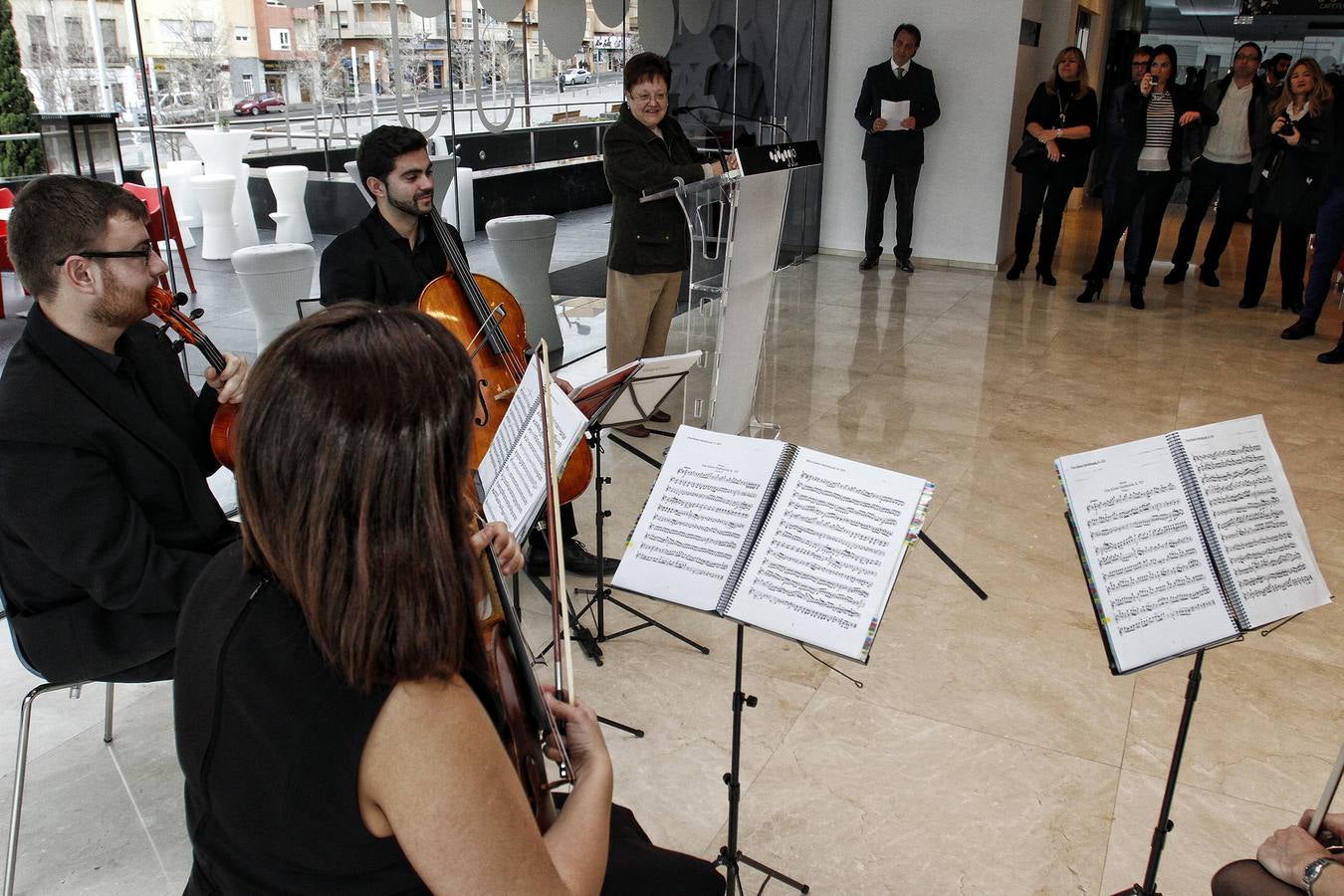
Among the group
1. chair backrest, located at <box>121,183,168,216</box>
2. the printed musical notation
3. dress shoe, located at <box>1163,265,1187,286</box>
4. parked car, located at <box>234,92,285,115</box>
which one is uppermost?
parked car, located at <box>234,92,285,115</box>

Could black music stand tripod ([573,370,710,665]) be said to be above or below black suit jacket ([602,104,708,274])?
below

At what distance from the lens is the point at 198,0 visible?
3.26m

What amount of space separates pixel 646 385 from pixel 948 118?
640cm

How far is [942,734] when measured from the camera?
103 inches

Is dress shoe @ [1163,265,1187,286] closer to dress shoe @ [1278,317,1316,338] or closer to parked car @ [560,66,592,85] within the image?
dress shoe @ [1278,317,1316,338]

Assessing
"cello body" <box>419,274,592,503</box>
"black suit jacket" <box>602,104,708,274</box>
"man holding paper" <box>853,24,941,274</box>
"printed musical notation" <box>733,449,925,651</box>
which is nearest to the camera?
"printed musical notation" <box>733,449,925,651</box>

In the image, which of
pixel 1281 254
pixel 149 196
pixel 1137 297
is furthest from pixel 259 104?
pixel 1281 254

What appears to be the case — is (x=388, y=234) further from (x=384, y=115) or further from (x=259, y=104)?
(x=384, y=115)

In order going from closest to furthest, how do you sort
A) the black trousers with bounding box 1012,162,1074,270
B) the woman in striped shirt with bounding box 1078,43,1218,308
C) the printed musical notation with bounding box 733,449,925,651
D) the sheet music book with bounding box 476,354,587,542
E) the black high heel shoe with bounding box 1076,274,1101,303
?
1. the printed musical notation with bounding box 733,449,925,651
2. the sheet music book with bounding box 476,354,587,542
3. the woman in striped shirt with bounding box 1078,43,1218,308
4. the black high heel shoe with bounding box 1076,274,1101,303
5. the black trousers with bounding box 1012,162,1074,270

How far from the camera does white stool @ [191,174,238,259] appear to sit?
3383mm

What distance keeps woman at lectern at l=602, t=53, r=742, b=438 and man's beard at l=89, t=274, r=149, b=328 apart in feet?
7.57

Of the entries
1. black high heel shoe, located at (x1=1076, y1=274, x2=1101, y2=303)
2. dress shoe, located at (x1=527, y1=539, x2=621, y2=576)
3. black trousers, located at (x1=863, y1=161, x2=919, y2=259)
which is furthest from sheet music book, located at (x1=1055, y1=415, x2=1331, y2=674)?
black trousers, located at (x1=863, y1=161, x2=919, y2=259)

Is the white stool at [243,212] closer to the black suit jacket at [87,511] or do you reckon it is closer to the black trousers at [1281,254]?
the black suit jacket at [87,511]

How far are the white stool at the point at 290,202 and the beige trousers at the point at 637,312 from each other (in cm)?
132
